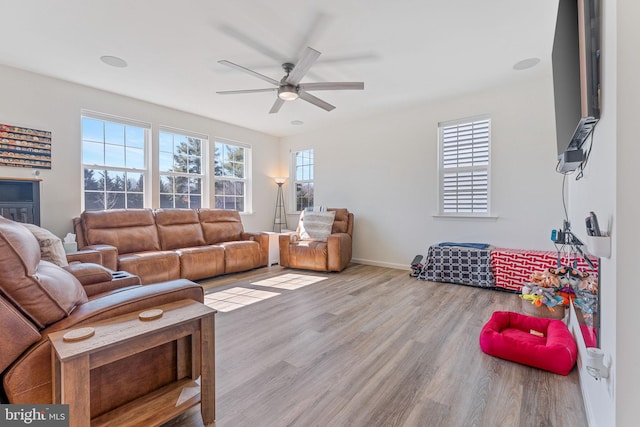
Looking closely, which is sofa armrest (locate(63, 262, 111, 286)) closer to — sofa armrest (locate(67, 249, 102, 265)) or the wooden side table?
the wooden side table

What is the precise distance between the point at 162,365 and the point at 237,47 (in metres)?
2.83

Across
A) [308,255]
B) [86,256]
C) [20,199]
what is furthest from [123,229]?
[308,255]

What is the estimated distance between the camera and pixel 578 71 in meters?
1.27

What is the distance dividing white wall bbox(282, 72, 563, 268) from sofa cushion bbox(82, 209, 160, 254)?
10.2 ft

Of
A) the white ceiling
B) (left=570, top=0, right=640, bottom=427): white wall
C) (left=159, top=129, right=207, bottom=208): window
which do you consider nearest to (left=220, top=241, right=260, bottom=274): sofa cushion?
(left=159, top=129, right=207, bottom=208): window

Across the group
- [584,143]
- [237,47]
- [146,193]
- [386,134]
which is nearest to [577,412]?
[584,143]

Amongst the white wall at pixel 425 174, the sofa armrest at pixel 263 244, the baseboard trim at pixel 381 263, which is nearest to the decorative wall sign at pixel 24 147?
the sofa armrest at pixel 263 244

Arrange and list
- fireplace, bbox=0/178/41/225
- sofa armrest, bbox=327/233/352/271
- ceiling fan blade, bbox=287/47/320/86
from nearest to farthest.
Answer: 1. ceiling fan blade, bbox=287/47/320/86
2. fireplace, bbox=0/178/41/225
3. sofa armrest, bbox=327/233/352/271

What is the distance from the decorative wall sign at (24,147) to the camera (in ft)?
10.5

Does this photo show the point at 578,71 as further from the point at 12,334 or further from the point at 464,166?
the point at 464,166

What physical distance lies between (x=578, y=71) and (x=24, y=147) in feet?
16.5

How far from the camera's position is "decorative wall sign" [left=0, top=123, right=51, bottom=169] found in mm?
3189

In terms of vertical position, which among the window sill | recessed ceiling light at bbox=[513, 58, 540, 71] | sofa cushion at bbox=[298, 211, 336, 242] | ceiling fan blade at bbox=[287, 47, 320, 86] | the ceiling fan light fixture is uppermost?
recessed ceiling light at bbox=[513, 58, 540, 71]

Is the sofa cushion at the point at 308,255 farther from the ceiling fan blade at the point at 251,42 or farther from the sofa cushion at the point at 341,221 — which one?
the ceiling fan blade at the point at 251,42
